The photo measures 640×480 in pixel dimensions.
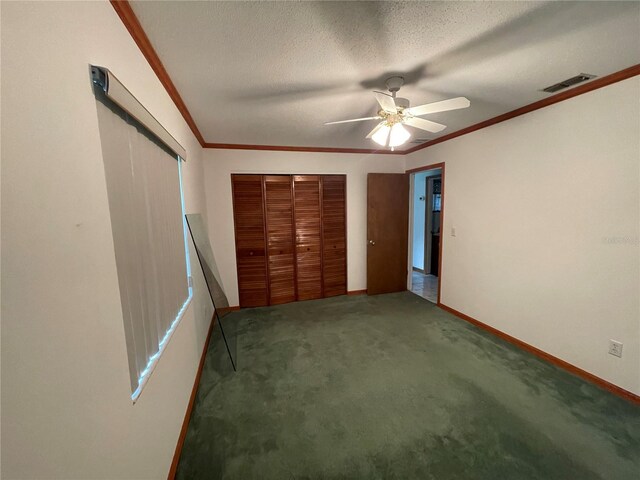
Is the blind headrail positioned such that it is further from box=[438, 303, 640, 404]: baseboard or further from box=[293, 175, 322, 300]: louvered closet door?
box=[438, 303, 640, 404]: baseboard

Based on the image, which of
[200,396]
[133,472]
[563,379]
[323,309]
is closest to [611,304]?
[563,379]

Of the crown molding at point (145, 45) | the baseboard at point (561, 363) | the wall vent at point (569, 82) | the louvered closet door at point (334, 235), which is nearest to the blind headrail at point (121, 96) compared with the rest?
the crown molding at point (145, 45)

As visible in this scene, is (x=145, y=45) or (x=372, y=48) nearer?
(x=145, y=45)

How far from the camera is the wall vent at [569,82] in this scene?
1.79 metres

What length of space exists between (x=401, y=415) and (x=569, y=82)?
2773 millimetres

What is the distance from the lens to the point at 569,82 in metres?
1.87

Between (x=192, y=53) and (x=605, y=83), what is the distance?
2875 millimetres

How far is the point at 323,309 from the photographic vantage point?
3574mm

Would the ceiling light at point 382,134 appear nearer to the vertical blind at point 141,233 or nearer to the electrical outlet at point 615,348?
the vertical blind at point 141,233

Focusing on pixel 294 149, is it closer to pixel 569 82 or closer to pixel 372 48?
pixel 372 48

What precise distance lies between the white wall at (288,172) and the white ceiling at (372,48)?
119 cm

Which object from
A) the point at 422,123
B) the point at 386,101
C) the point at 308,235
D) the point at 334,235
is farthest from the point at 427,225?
the point at 386,101

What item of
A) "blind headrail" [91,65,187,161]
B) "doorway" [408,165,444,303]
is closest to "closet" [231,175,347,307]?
"doorway" [408,165,444,303]

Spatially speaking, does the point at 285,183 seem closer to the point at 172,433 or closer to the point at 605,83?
the point at 172,433
